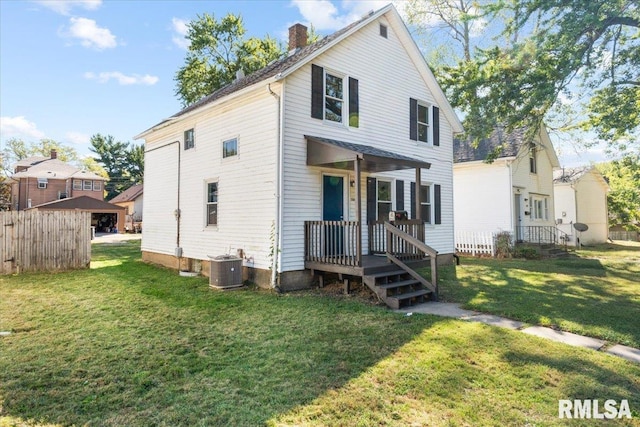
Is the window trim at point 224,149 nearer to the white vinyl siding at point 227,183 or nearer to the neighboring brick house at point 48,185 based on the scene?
the white vinyl siding at point 227,183

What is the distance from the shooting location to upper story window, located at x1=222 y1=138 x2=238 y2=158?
9.64 metres

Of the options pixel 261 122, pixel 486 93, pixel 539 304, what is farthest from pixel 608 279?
pixel 261 122

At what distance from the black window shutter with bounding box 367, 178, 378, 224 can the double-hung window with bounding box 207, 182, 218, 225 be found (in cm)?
448

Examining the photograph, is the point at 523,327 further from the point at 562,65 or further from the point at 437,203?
the point at 562,65

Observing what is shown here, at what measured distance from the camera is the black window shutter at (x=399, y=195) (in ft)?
35.6

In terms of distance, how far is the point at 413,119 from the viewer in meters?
11.7

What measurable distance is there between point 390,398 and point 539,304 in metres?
5.07

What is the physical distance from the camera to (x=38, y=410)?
3.16m

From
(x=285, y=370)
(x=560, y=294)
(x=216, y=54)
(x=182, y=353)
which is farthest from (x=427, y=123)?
(x=216, y=54)

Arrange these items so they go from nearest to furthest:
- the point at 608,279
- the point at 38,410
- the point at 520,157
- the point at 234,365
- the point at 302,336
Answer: the point at 38,410, the point at 234,365, the point at 302,336, the point at 608,279, the point at 520,157

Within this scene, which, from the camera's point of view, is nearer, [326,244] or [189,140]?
→ [326,244]

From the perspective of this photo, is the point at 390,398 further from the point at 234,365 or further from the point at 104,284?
the point at 104,284

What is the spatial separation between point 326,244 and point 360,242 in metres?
1.21

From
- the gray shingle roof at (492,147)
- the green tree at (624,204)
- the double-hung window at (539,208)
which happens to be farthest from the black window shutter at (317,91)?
the green tree at (624,204)
